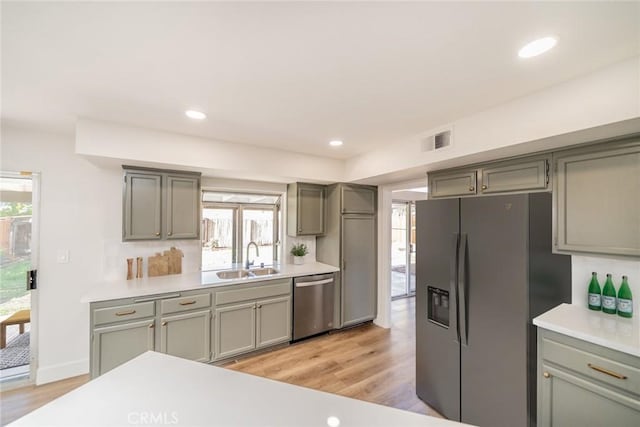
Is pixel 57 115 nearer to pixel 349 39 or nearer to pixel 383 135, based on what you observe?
pixel 349 39

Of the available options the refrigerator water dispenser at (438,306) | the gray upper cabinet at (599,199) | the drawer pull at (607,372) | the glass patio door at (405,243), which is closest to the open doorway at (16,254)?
the refrigerator water dispenser at (438,306)

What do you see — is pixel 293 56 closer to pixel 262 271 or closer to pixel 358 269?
pixel 262 271

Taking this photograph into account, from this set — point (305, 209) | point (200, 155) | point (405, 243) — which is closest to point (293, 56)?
point (200, 155)

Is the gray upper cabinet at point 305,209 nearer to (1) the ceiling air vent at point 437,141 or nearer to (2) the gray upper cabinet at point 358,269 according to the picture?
(2) the gray upper cabinet at point 358,269

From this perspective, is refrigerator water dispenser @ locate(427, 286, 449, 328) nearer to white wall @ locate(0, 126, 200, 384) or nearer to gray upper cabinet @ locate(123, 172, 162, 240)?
gray upper cabinet @ locate(123, 172, 162, 240)

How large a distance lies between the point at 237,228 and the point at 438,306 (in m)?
2.73

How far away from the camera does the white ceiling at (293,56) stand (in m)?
1.08

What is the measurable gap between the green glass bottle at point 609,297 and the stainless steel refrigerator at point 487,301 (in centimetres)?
19

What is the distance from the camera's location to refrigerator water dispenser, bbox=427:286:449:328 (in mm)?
2111

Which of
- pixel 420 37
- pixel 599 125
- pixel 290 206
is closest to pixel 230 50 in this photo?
pixel 420 37

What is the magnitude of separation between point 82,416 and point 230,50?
1644 millimetres

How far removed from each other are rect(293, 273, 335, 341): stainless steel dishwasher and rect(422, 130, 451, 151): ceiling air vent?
2.10 meters

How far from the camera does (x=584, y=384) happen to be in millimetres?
1432

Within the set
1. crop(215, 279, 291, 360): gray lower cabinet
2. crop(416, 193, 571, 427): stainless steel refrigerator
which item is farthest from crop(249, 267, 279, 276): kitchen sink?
crop(416, 193, 571, 427): stainless steel refrigerator
